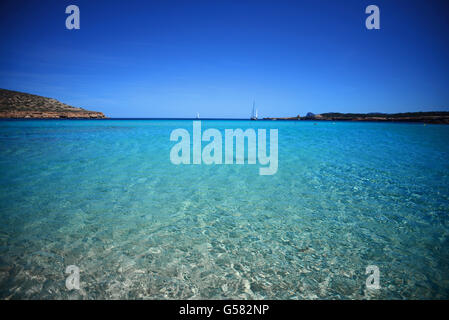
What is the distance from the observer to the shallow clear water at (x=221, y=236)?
2752 mm

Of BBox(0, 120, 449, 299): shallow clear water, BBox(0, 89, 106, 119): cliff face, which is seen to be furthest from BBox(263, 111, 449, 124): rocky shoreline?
BBox(0, 89, 106, 119): cliff face

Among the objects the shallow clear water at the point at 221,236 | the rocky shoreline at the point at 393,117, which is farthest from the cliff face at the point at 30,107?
the rocky shoreline at the point at 393,117

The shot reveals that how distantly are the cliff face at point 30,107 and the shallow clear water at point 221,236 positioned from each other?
8529 centimetres

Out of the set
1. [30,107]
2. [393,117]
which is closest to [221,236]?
[30,107]

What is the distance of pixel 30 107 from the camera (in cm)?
7000

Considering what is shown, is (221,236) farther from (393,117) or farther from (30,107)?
(393,117)

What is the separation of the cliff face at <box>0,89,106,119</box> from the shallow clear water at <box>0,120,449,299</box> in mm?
85289

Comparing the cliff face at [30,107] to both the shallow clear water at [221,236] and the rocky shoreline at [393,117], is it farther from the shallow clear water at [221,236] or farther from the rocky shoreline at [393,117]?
the rocky shoreline at [393,117]

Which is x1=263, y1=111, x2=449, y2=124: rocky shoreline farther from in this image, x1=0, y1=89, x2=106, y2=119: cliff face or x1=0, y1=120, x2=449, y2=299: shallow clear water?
x1=0, y1=89, x2=106, y2=119: cliff face

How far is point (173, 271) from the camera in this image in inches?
118

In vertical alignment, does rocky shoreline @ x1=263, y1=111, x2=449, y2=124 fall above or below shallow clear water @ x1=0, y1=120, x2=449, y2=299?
above

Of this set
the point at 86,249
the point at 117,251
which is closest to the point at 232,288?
the point at 117,251

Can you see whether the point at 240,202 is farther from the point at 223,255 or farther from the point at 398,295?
the point at 398,295

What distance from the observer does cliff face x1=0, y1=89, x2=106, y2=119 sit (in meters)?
64.0
